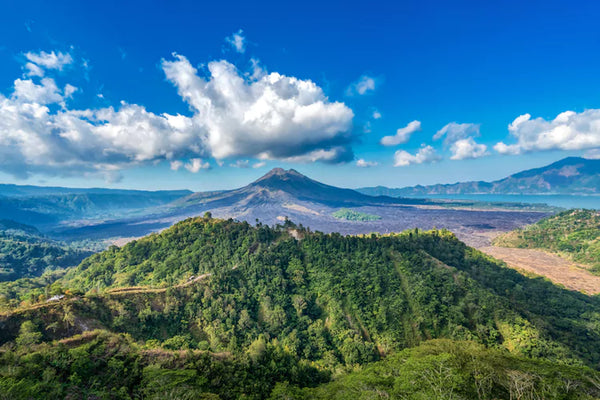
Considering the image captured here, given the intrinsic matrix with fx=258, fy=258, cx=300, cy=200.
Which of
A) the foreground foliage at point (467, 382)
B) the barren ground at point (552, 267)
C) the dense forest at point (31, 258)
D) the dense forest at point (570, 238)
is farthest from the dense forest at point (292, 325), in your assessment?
the dense forest at point (31, 258)

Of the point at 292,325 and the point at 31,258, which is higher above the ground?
the point at 292,325

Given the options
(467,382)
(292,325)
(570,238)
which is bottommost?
(292,325)

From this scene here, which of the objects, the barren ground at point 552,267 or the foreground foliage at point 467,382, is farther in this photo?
the barren ground at point 552,267

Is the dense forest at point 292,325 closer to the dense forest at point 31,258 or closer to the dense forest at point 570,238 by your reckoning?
the dense forest at point 570,238

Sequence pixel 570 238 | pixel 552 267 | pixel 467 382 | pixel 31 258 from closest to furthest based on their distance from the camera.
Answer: pixel 467 382 < pixel 552 267 < pixel 570 238 < pixel 31 258

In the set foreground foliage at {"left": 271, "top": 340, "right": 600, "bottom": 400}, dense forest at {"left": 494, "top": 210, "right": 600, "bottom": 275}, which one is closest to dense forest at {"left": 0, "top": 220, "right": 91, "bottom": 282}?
foreground foliage at {"left": 271, "top": 340, "right": 600, "bottom": 400}


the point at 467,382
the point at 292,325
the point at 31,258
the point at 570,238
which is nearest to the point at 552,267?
the point at 570,238

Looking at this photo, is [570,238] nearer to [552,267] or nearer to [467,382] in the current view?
[552,267]
